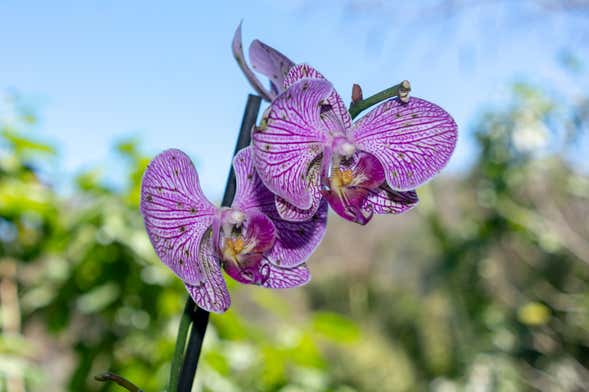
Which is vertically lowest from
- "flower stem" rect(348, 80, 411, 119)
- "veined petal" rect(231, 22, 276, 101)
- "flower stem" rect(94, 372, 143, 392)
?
"flower stem" rect(94, 372, 143, 392)

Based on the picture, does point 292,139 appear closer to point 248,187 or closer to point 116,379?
point 248,187

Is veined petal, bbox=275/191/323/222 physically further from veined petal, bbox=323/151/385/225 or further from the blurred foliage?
the blurred foliage

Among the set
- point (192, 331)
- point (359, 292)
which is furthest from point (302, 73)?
point (359, 292)

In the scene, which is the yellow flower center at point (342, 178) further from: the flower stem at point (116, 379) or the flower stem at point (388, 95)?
the flower stem at point (116, 379)

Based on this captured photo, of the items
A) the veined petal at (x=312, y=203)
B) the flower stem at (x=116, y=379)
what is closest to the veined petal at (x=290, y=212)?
the veined petal at (x=312, y=203)

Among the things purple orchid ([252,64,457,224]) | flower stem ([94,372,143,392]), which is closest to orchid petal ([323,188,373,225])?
purple orchid ([252,64,457,224])

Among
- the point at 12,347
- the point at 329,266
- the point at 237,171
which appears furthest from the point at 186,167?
the point at 329,266
